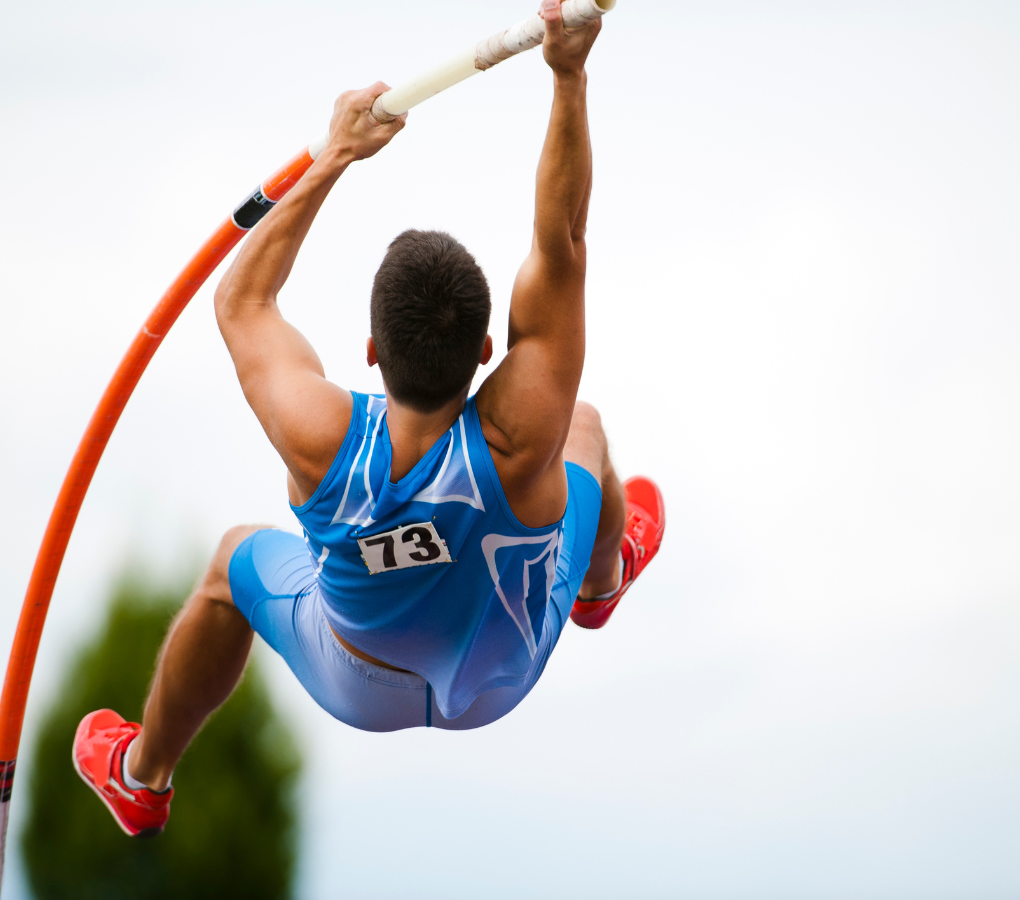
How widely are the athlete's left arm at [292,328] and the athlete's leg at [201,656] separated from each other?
103cm

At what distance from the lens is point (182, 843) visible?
418 inches

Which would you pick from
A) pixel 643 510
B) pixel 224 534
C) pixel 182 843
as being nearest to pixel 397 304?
pixel 224 534

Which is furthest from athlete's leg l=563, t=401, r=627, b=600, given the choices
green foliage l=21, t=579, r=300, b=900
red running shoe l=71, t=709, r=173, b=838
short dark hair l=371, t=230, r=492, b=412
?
green foliage l=21, t=579, r=300, b=900

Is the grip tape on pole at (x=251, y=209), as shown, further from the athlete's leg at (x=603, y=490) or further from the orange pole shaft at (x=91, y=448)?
the athlete's leg at (x=603, y=490)

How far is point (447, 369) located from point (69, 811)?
1013 cm

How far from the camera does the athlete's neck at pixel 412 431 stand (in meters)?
2.61

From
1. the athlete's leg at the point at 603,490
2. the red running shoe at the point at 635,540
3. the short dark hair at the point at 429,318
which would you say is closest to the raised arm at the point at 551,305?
the short dark hair at the point at 429,318

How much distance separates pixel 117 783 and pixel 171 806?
23.9 ft

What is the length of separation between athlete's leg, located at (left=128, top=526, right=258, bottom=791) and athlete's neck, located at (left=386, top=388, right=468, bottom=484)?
4.13 ft

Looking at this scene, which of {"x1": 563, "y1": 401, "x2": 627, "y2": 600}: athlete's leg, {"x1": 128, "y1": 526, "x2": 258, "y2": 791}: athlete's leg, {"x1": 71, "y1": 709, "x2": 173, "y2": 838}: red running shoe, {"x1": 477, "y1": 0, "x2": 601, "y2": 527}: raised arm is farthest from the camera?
{"x1": 71, "y1": 709, "x2": 173, "y2": 838}: red running shoe

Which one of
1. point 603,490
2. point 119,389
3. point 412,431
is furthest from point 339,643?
point 119,389

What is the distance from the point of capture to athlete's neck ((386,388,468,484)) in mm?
2613

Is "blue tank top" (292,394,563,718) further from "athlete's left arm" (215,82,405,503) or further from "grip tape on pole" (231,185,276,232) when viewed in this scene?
"grip tape on pole" (231,185,276,232)

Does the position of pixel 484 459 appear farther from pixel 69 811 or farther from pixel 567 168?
pixel 69 811
